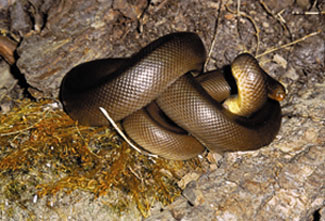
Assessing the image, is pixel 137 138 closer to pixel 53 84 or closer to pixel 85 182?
pixel 85 182

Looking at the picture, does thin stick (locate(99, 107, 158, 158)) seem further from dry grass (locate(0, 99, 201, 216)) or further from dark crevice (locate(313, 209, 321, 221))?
dark crevice (locate(313, 209, 321, 221))

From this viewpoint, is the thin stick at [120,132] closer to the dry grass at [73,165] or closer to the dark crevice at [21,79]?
the dry grass at [73,165]

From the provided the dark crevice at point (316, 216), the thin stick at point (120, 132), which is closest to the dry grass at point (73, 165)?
the thin stick at point (120, 132)

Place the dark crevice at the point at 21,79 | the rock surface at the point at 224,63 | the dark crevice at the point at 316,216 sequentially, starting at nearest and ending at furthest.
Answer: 1. the dark crevice at the point at 316,216
2. the rock surface at the point at 224,63
3. the dark crevice at the point at 21,79

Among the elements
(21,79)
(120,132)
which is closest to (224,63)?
(120,132)

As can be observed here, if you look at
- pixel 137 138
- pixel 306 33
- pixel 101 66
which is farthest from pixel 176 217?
pixel 306 33

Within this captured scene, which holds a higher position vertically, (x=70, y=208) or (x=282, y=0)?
(x=282, y=0)

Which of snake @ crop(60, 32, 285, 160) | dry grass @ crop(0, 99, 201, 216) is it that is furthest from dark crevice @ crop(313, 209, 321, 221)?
dry grass @ crop(0, 99, 201, 216)
